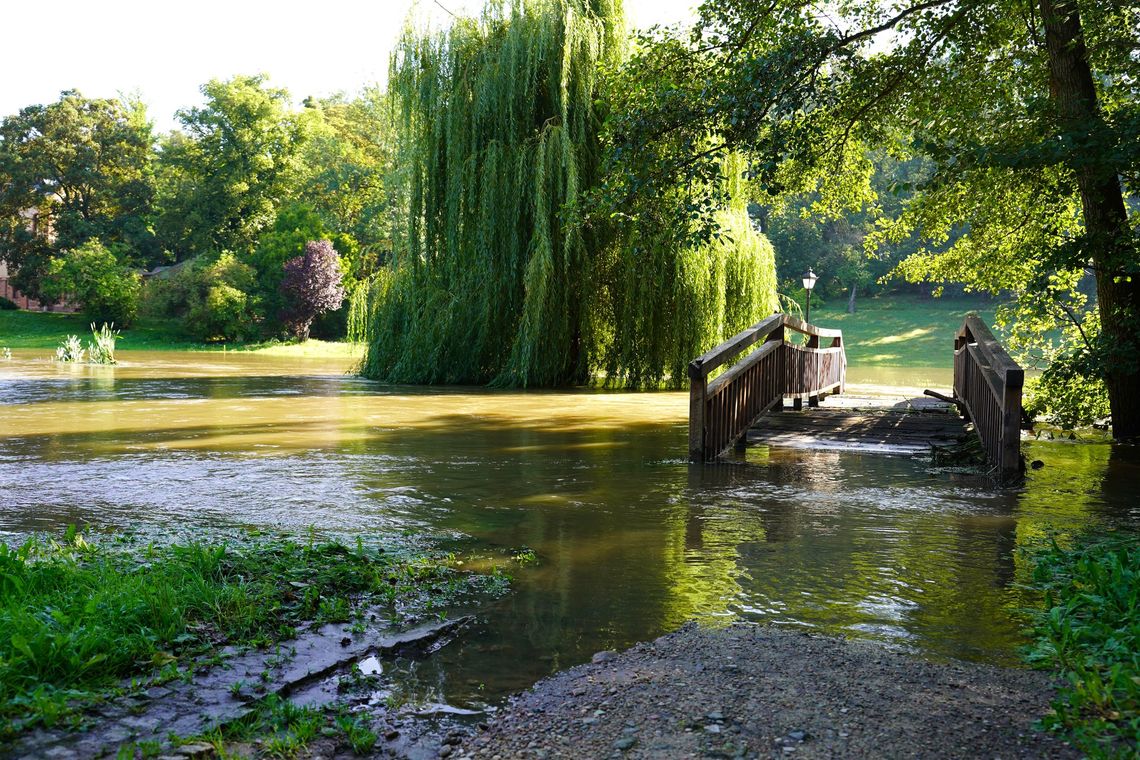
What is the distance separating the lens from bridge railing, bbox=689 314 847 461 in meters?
9.88

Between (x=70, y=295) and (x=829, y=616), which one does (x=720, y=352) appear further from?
(x=70, y=295)

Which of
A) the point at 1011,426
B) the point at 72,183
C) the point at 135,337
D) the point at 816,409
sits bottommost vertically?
the point at 816,409

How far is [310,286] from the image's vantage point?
46.8 m

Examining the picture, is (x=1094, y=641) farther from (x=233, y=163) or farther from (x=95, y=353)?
(x=233, y=163)

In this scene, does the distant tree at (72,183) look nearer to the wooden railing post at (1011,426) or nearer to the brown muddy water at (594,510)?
the brown muddy water at (594,510)

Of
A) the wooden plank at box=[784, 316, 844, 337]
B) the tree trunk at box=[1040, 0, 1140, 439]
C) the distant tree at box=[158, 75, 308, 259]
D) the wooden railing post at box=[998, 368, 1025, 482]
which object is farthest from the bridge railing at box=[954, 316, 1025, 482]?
the distant tree at box=[158, 75, 308, 259]

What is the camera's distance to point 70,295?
52.1m

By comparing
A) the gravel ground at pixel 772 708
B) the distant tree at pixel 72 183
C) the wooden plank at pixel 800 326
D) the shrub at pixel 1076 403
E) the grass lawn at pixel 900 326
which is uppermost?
the distant tree at pixel 72 183

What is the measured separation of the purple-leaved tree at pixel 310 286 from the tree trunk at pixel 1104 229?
129ft

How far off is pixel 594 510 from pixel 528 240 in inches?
546

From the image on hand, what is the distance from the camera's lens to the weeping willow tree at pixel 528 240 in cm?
2011

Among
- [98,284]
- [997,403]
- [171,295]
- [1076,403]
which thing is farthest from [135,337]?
[997,403]

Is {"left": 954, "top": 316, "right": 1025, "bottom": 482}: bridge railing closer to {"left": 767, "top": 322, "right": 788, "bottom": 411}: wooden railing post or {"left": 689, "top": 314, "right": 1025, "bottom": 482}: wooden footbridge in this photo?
{"left": 689, "top": 314, "right": 1025, "bottom": 482}: wooden footbridge

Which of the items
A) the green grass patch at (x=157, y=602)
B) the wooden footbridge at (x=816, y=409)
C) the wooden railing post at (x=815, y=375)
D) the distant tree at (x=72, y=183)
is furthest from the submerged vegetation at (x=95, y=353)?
the green grass patch at (x=157, y=602)
